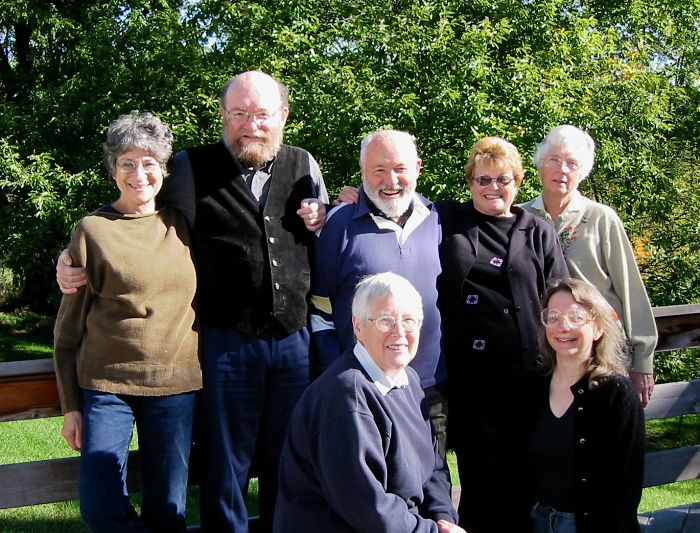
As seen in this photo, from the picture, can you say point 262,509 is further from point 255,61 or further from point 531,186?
point 255,61

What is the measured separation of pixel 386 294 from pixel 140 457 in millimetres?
1082

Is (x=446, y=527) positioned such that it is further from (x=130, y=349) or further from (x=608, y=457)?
(x=130, y=349)

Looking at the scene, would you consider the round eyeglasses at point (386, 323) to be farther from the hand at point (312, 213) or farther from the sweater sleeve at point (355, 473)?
the hand at point (312, 213)

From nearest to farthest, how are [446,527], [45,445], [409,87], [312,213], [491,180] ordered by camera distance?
[446,527]
[312,213]
[491,180]
[45,445]
[409,87]

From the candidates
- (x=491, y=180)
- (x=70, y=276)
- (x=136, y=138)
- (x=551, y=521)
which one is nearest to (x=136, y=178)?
(x=136, y=138)

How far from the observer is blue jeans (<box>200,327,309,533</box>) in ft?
9.17

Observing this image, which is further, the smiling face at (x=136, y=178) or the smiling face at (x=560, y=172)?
the smiling face at (x=560, y=172)

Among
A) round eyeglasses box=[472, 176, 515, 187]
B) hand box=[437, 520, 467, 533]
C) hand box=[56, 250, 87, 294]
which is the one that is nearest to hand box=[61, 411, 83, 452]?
hand box=[56, 250, 87, 294]

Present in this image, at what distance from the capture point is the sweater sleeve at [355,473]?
2158mm

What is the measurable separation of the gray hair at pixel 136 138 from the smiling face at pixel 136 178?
17 mm

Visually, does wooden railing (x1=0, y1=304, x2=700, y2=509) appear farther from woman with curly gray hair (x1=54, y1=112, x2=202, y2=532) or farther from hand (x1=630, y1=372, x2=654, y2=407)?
hand (x1=630, y1=372, x2=654, y2=407)

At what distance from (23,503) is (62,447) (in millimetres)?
4675

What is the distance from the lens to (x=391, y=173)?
2.95 m

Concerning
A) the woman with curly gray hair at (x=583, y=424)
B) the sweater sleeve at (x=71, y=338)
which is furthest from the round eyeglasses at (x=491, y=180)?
the sweater sleeve at (x=71, y=338)
